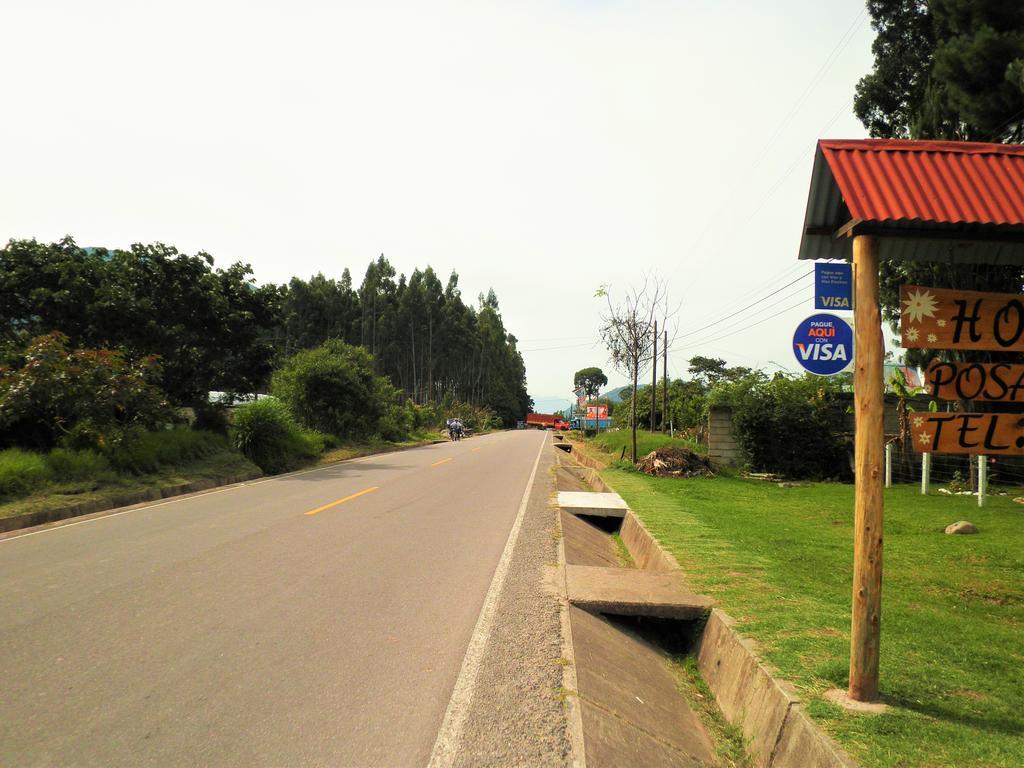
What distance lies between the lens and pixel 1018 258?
542 centimetres

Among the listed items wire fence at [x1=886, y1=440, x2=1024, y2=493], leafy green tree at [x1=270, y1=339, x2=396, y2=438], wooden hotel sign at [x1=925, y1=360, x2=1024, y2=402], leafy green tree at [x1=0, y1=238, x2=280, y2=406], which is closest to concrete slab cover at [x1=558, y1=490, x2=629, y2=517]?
wire fence at [x1=886, y1=440, x2=1024, y2=493]

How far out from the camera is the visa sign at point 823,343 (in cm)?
731

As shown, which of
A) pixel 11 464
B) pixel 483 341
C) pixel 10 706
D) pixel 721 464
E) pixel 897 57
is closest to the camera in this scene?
pixel 10 706

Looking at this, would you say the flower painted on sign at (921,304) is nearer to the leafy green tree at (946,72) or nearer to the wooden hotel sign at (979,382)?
the wooden hotel sign at (979,382)

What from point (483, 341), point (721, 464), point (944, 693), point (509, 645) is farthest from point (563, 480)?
point (483, 341)

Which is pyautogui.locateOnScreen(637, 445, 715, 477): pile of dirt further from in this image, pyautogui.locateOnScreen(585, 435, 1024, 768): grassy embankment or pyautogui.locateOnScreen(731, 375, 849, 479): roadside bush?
pyautogui.locateOnScreen(585, 435, 1024, 768): grassy embankment

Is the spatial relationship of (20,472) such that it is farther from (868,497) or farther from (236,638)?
(868,497)

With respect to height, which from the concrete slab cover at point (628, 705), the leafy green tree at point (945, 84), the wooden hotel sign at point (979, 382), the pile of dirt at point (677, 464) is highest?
the leafy green tree at point (945, 84)

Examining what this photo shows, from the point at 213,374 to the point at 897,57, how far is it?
21.4m

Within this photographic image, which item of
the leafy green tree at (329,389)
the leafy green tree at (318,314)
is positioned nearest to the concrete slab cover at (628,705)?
the leafy green tree at (329,389)

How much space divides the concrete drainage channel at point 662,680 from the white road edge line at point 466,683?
679 millimetres

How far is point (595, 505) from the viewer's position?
45.2 feet

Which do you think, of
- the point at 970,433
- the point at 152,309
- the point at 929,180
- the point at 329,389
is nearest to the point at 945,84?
the point at 929,180

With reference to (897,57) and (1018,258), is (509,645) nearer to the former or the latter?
(1018,258)
